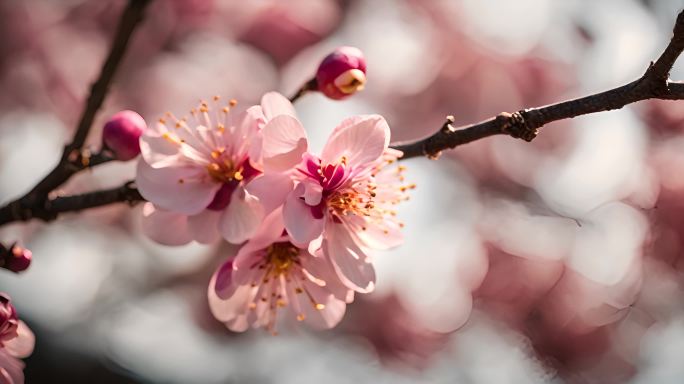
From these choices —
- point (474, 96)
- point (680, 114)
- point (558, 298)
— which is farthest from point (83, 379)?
point (680, 114)

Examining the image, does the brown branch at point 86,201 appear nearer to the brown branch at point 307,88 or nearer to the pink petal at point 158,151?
the pink petal at point 158,151

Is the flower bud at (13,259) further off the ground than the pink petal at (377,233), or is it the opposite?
the pink petal at (377,233)

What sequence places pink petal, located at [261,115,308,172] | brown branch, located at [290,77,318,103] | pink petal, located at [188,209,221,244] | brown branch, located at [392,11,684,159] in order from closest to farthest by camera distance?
brown branch, located at [392,11,684,159]
pink petal, located at [261,115,308,172]
pink petal, located at [188,209,221,244]
brown branch, located at [290,77,318,103]

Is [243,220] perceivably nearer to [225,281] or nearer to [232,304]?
[225,281]

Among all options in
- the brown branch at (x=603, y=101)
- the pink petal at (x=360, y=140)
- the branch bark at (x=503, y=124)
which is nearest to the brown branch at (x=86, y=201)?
the branch bark at (x=503, y=124)

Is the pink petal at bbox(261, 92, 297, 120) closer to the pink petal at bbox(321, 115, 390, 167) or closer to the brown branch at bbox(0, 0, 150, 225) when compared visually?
the pink petal at bbox(321, 115, 390, 167)

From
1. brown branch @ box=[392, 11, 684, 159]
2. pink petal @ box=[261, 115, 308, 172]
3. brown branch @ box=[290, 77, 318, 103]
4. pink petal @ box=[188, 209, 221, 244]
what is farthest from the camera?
brown branch @ box=[290, 77, 318, 103]

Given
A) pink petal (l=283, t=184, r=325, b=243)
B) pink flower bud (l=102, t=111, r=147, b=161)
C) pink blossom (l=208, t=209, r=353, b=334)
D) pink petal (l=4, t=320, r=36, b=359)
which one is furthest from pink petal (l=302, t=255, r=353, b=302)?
pink petal (l=4, t=320, r=36, b=359)
